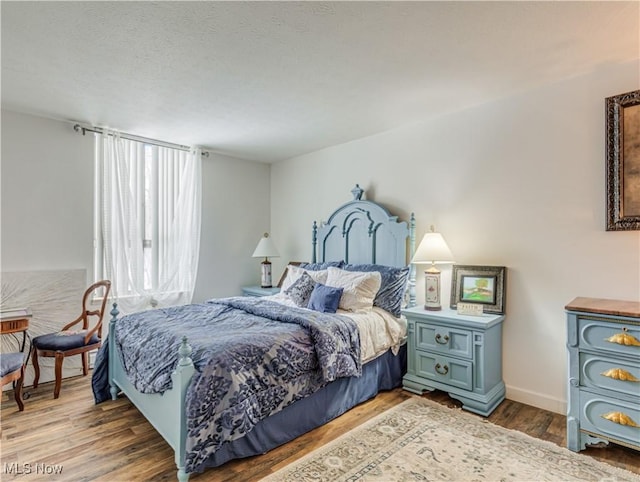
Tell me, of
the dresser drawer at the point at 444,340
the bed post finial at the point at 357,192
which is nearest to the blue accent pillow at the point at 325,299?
the dresser drawer at the point at 444,340

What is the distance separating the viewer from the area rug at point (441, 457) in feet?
6.31

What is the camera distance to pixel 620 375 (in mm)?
2014

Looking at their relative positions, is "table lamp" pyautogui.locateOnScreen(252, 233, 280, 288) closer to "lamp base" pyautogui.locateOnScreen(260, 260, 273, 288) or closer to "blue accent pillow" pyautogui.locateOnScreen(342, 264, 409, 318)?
"lamp base" pyautogui.locateOnScreen(260, 260, 273, 288)

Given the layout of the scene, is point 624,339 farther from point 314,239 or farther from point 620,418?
point 314,239

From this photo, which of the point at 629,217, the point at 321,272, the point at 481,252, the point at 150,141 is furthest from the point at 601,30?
the point at 150,141

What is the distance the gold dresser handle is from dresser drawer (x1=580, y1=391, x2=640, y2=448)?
34cm

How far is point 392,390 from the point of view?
10.1 ft

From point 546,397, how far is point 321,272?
219 cm

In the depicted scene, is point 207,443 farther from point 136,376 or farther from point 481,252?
point 481,252

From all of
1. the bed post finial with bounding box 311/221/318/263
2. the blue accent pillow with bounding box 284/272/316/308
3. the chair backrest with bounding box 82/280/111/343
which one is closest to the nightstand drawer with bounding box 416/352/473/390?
the blue accent pillow with bounding box 284/272/316/308

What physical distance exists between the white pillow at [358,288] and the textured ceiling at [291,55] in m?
1.54

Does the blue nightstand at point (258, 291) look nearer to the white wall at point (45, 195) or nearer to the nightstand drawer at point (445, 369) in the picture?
the white wall at point (45, 195)

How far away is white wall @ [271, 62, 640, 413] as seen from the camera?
2508 mm

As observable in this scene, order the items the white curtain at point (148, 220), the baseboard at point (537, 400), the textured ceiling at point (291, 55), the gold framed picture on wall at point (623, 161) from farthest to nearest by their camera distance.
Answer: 1. the white curtain at point (148, 220)
2. the baseboard at point (537, 400)
3. the gold framed picture on wall at point (623, 161)
4. the textured ceiling at point (291, 55)
